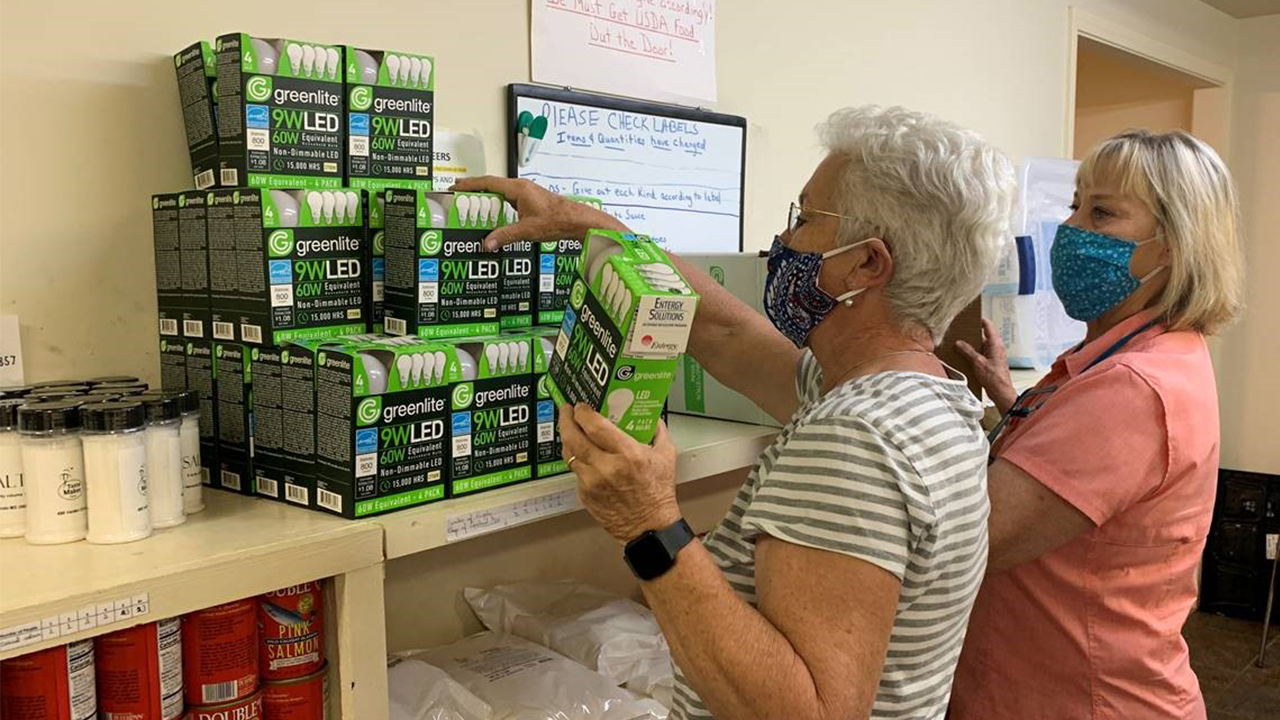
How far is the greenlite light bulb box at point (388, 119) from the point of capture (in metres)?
1.14

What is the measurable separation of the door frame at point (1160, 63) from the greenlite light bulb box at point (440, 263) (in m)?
2.80

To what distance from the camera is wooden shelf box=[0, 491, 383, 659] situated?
0.81 meters

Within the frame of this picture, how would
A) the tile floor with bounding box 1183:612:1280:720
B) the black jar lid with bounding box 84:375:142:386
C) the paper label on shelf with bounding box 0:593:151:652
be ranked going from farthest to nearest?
the tile floor with bounding box 1183:612:1280:720 → the black jar lid with bounding box 84:375:142:386 → the paper label on shelf with bounding box 0:593:151:652

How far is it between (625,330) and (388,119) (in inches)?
20.2

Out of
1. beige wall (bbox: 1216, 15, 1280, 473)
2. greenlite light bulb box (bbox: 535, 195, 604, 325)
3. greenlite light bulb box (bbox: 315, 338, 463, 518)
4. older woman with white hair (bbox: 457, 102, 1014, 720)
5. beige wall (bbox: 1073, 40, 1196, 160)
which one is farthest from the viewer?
beige wall (bbox: 1073, 40, 1196, 160)

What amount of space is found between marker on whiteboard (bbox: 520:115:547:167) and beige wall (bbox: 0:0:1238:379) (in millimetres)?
43

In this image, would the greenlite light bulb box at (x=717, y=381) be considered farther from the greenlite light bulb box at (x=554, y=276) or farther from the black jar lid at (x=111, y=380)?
the black jar lid at (x=111, y=380)

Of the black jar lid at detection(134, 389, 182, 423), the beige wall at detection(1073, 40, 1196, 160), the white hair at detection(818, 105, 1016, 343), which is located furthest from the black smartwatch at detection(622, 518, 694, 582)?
the beige wall at detection(1073, 40, 1196, 160)

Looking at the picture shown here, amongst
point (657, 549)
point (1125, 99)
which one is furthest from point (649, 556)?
point (1125, 99)

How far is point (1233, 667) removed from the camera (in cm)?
393

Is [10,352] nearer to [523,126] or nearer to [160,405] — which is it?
[160,405]

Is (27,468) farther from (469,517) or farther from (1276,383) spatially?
(1276,383)

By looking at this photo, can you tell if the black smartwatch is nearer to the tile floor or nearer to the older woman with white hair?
the older woman with white hair

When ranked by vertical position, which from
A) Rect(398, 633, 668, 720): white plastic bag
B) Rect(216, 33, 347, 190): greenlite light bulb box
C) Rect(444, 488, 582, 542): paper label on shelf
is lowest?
Rect(398, 633, 668, 720): white plastic bag
